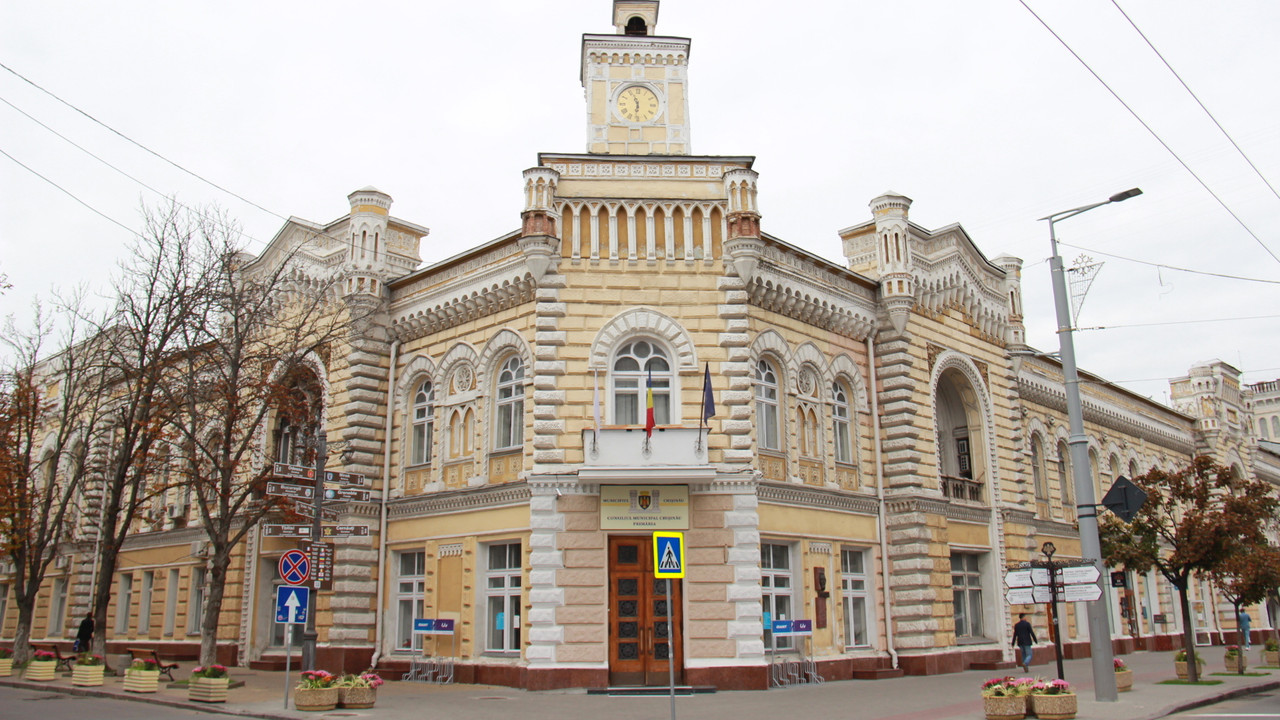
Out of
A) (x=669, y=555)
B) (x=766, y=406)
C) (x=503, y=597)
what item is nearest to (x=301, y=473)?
(x=503, y=597)

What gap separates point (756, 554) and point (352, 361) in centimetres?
1316

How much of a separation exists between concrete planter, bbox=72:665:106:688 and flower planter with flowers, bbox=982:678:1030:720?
20.4m

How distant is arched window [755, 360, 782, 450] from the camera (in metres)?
24.4

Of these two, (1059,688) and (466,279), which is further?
(466,279)

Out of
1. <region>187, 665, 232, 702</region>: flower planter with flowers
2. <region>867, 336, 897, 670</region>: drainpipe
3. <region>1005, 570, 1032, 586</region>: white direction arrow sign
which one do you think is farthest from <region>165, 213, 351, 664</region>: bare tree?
<region>1005, 570, 1032, 586</region>: white direction arrow sign

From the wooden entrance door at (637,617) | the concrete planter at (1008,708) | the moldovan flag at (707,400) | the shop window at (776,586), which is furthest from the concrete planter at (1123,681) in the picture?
the moldovan flag at (707,400)

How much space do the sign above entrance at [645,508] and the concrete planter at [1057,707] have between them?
8.47 meters

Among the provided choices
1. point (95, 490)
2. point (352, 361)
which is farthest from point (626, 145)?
point (95, 490)

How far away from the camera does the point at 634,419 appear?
22.9m

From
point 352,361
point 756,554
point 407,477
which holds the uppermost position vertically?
point 352,361

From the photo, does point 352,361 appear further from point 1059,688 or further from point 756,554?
point 1059,688

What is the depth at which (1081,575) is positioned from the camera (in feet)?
55.0

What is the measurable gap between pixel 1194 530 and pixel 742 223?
1309cm

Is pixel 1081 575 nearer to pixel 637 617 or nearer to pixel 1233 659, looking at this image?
pixel 637 617
